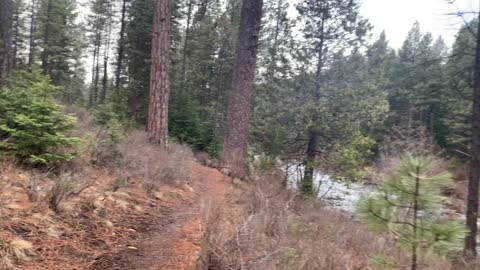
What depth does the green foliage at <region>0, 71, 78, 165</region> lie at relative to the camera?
453cm

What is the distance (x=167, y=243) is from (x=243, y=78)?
19.4ft

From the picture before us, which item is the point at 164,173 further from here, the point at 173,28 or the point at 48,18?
the point at 48,18

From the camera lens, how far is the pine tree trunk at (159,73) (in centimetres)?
878

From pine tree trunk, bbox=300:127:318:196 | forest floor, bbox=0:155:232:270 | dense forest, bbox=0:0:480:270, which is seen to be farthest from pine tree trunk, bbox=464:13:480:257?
forest floor, bbox=0:155:232:270

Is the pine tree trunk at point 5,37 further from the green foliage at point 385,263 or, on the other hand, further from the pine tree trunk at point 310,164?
the pine tree trunk at point 310,164

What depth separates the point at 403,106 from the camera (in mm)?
34531

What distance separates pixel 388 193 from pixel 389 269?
0.62m

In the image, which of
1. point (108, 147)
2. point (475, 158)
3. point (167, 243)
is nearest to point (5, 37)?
point (108, 147)

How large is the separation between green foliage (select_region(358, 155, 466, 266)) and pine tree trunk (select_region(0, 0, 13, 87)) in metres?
7.35

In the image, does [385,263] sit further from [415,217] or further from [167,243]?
[167,243]

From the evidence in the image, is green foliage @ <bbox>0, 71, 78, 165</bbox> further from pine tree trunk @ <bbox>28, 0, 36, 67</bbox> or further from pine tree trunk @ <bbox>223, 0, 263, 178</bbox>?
pine tree trunk @ <bbox>28, 0, 36, 67</bbox>

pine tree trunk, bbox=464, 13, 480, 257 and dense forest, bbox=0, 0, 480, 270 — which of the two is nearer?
dense forest, bbox=0, 0, 480, 270

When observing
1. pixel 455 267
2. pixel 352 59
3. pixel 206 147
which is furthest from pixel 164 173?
pixel 206 147

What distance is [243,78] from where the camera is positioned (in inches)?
356
